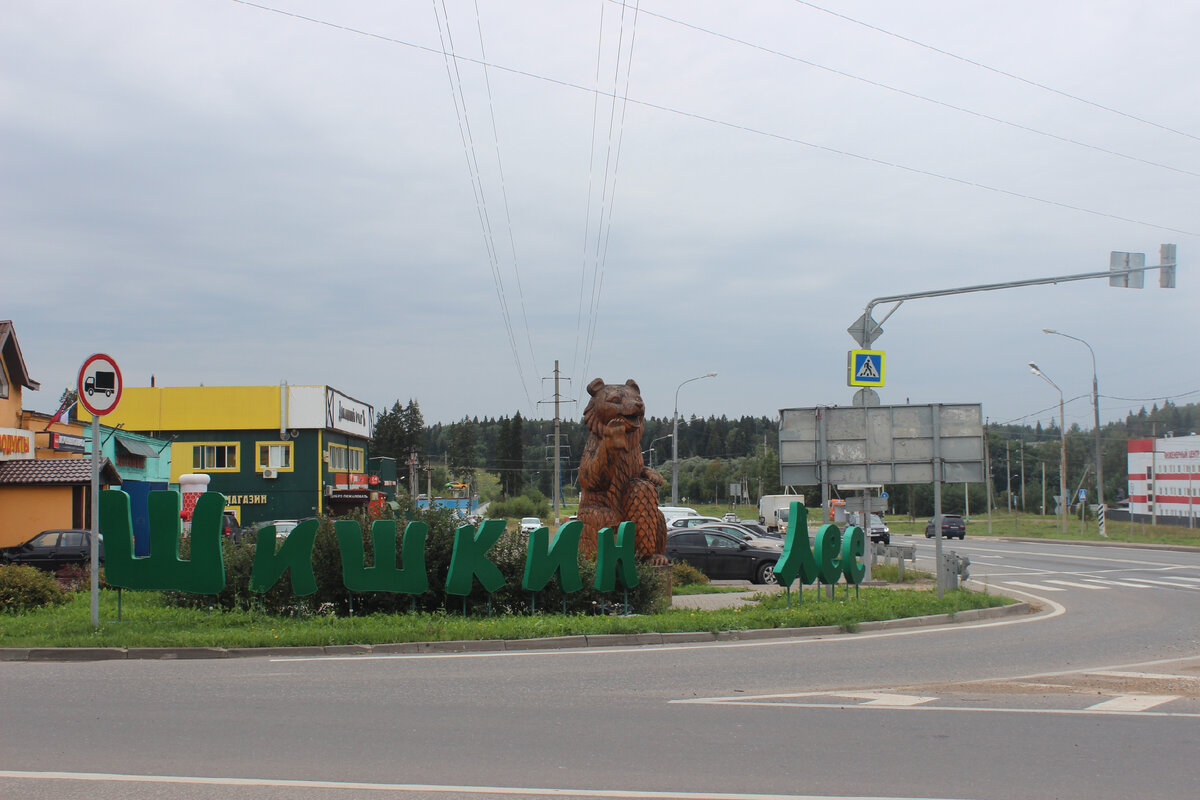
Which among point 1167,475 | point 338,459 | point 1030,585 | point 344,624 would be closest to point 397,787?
point 344,624

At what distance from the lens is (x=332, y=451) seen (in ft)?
187

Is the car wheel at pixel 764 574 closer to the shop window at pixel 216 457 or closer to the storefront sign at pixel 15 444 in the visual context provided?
the storefront sign at pixel 15 444

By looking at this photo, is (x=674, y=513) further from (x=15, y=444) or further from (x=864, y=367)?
(x=15, y=444)

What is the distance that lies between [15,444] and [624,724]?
25.4 metres

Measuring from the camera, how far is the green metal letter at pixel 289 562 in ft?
44.1

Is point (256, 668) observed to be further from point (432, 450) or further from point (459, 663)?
point (432, 450)

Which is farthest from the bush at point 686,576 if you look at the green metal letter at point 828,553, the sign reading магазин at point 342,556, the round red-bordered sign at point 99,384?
the round red-bordered sign at point 99,384

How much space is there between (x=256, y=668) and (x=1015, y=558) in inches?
1256

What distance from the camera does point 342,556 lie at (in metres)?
13.6

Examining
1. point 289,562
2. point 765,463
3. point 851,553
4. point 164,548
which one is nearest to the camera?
point 164,548

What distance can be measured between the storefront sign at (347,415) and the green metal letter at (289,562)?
42047 mm

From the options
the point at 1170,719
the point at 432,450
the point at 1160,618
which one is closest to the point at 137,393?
the point at 1160,618

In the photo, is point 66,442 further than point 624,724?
Yes

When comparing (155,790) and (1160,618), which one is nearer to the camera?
(155,790)
